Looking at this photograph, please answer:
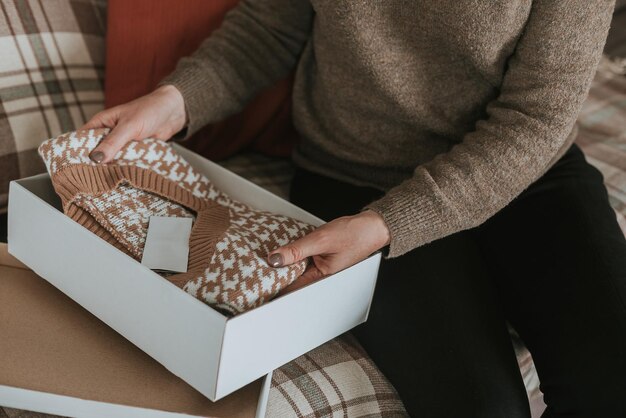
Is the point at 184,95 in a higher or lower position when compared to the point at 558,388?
higher

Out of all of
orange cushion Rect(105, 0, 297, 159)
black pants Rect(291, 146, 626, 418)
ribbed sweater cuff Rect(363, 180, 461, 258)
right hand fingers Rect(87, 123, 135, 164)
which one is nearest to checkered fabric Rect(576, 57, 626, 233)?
black pants Rect(291, 146, 626, 418)

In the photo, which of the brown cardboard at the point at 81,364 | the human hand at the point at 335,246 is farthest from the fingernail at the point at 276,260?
the brown cardboard at the point at 81,364

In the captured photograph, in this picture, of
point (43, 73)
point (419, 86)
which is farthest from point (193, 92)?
point (419, 86)

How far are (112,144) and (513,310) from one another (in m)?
0.55

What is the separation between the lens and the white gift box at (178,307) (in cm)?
65

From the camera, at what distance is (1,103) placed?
93 centimetres

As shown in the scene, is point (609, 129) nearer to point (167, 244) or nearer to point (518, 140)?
point (518, 140)

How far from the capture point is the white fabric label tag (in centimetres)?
74

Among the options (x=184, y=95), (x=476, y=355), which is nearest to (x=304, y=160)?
(x=184, y=95)

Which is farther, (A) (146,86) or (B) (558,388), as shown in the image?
(A) (146,86)

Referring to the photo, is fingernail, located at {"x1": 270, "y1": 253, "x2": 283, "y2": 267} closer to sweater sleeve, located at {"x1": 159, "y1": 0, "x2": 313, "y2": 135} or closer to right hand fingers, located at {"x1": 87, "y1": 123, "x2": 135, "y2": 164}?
right hand fingers, located at {"x1": 87, "y1": 123, "x2": 135, "y2": 164}

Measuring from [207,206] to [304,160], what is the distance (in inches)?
11.1

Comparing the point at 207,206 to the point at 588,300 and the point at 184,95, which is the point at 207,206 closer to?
the point at 184,95

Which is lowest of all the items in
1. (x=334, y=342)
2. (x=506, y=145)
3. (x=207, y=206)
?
(x=334, y=342)
